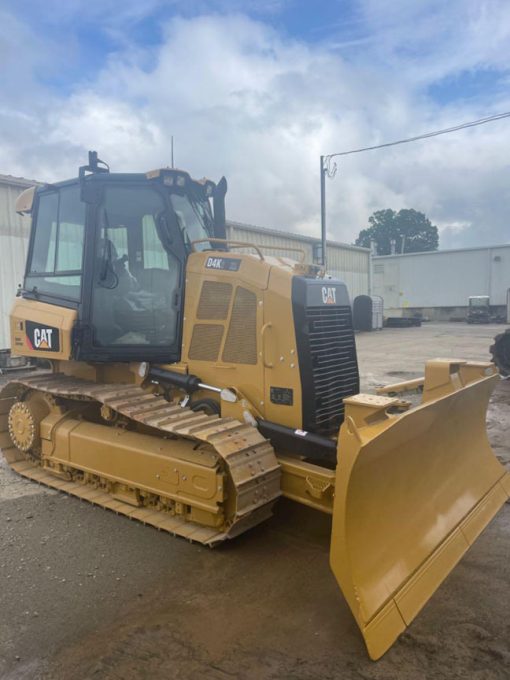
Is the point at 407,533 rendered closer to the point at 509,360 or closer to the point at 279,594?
the point at 279,594

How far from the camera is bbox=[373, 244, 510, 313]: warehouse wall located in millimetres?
34438

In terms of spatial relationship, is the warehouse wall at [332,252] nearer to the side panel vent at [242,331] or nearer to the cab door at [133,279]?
the cab door at [133,279]

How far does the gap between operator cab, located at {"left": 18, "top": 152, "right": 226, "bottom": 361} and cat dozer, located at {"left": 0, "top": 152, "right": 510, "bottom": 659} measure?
0.01m

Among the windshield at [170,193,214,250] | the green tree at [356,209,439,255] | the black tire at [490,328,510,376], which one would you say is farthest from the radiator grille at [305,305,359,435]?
the green tree at [356,209,439,255]

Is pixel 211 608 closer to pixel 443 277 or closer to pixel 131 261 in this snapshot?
pixel 131 261

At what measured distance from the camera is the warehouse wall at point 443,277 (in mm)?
34438

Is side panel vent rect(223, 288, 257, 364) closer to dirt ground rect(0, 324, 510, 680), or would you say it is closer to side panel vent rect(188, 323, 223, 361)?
side panel vent rect(188, 323, 223, 361)

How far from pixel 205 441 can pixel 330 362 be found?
1241 mm

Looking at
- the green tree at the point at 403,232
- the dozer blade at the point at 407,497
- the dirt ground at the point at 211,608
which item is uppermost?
the green tree at the point at 403,232

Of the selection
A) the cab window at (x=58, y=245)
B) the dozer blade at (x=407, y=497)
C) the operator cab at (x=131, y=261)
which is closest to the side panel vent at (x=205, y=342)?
the operator cab at (x=131, y=261)

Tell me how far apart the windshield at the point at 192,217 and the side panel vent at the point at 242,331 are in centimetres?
82

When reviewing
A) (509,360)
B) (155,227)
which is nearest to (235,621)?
(155,227)

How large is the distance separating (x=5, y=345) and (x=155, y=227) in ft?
29.8

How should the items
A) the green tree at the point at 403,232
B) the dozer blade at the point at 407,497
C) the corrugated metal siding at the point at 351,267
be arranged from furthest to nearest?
1. the green tree at the point at 403,232
2. the corrugated metal siding at the point at 351,267
3. the dozer blade at the point at 407,497
